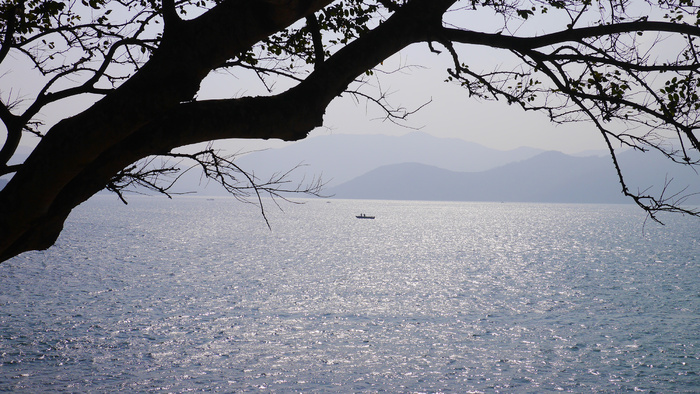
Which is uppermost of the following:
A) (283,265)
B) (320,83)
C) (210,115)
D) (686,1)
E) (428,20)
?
(686,1)

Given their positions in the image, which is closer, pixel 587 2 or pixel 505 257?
pixel 587 2

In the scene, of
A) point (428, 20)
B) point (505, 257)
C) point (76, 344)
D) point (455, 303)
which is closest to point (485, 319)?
point (455, 303)

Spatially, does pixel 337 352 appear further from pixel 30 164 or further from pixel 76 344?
pixel 30 164

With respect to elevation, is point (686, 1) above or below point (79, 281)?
above

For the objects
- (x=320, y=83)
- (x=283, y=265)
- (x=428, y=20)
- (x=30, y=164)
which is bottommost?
(x=283, y=265)

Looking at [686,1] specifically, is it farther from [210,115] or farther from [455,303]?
[455,303]

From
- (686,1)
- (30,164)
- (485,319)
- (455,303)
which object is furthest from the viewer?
(455,303)

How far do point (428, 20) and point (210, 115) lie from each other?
8.01ft

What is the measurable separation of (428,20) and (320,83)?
4.47 feet

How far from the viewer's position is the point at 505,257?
8769 cm

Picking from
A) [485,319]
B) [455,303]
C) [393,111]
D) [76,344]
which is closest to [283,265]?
[455,303]

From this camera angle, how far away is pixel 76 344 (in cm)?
2911

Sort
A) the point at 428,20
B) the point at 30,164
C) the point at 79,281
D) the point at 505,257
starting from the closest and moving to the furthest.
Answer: the point at 30,164 → the point at 428,20 → the point at 79,281 → the point at 505,257

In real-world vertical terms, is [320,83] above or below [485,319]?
above
